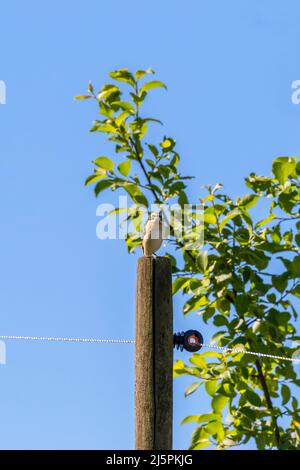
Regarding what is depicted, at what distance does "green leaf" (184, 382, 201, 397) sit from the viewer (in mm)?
4998

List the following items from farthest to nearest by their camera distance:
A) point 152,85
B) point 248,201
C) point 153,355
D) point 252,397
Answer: point 248,201 < point 152,85 < point 252,397 < point 153,355

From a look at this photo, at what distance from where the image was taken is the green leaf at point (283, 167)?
5.16 m

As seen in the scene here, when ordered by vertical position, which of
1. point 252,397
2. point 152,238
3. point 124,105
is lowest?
point 252,397

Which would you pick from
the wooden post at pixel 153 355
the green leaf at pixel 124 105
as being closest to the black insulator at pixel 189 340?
the wooden post at pixel 153 355

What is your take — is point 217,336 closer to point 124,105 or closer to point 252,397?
point 252,397

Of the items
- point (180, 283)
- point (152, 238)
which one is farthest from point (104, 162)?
point (180, 283)

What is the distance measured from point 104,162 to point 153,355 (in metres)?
1.03

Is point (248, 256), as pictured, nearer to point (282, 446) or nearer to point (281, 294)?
point (281, 294)

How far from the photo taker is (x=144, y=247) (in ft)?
15.9

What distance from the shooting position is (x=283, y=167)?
17.0 feet

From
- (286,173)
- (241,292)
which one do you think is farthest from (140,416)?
(286,173)

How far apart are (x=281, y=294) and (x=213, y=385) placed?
1.78ft

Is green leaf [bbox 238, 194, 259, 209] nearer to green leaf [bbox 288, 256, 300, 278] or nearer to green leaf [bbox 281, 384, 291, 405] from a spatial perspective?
green leaf [bbox 288, 256, 300, 278]

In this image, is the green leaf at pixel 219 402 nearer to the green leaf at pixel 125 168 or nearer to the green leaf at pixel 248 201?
the green leaf at pixel 248 201
